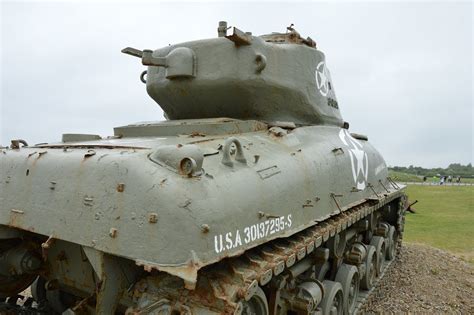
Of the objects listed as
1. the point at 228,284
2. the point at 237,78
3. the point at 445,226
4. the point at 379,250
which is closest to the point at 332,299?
the point at 228,284

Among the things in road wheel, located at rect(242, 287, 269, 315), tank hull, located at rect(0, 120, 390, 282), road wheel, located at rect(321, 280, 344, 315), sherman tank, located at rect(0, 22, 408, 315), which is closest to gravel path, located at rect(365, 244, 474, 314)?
sherman tank, located at rect(0, 22, 408, 315)

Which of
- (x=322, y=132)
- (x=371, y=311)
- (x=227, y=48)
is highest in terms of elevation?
(x=227, y=48)

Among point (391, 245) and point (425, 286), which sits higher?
point (391, 245)

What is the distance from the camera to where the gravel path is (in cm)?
751

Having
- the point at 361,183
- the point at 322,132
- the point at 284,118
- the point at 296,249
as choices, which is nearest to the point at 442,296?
the point at 361,183

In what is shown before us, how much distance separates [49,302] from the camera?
6.29 metres

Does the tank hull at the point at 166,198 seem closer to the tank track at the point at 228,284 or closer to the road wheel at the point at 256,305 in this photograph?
the tank track at the point at 228,284

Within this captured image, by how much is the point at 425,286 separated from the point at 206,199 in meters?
6.85

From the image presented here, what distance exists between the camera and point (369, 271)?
782 cm

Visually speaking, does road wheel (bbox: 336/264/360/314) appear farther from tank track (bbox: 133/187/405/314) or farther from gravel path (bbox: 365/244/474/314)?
tank track (bbox: 133/187/405/314)

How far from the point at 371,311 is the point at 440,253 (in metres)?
5.02

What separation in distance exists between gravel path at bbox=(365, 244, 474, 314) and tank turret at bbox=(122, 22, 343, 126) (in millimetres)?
3568

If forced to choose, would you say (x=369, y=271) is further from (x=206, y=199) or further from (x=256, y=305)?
(x=206, y=199)

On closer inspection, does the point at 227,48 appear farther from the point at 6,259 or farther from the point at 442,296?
the point at 442,296
